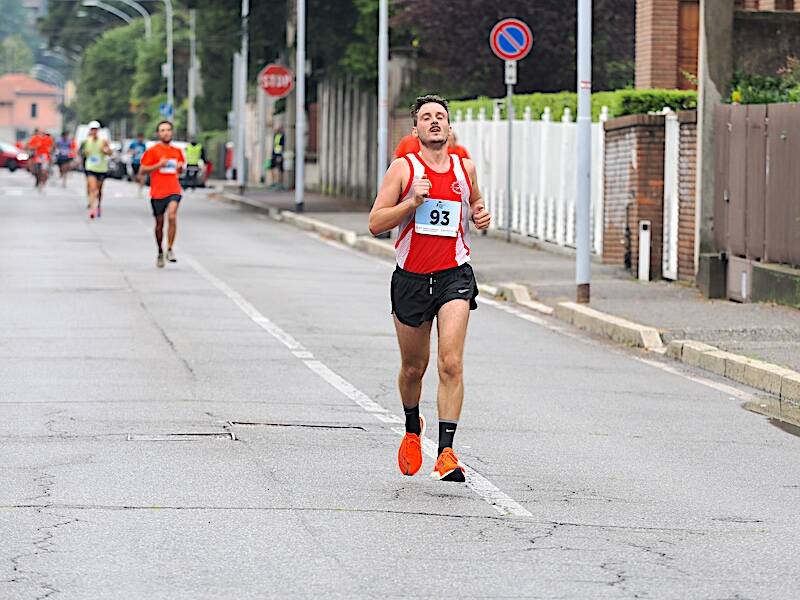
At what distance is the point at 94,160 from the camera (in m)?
36.2

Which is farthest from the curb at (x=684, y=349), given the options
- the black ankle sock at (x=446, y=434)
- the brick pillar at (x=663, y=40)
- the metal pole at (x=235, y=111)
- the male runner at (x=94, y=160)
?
the metal pole at (x=235, y=111)

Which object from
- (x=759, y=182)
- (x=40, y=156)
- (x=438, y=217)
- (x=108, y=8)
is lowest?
(x=438, y=217)

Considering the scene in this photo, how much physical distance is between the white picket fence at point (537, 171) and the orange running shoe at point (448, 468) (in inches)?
649

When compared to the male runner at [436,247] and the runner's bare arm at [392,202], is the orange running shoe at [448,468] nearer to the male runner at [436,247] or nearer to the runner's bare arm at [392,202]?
the male runner at [436,247]

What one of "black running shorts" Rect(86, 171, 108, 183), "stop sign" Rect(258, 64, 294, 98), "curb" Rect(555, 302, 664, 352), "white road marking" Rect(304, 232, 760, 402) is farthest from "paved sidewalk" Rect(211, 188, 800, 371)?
"stop sign" Rect(258, 64, 294, 98)

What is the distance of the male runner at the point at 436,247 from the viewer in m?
9.38

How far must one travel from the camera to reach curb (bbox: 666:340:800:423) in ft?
42.9

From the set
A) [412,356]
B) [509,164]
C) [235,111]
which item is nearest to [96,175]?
[509,164]

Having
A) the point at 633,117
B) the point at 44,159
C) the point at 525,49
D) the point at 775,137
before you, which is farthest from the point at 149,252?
the point at 44,159

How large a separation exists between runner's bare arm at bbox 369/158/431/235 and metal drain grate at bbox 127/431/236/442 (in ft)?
5.94

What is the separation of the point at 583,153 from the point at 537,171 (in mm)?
9309

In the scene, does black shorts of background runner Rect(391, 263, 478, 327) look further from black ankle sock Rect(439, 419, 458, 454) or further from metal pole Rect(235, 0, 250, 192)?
metal pole Rect(235, 0, 250, 192)

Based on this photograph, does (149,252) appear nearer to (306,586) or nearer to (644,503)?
(644,503)

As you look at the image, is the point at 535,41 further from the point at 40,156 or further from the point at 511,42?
the point at 40,156
